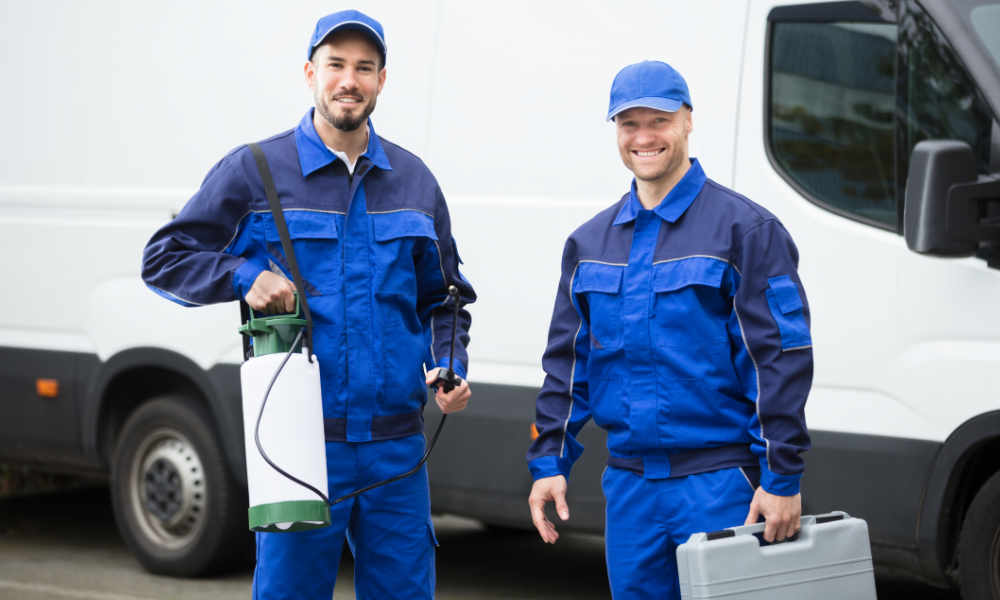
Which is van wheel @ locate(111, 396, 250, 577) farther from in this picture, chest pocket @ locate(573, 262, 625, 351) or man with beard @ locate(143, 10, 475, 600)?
chest pocket @ locate(573, 262, 625, 351)

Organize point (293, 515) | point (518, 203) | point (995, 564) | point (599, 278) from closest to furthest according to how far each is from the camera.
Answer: point (293, 515)
point (599, 278)
point (995, 564)
point (518, 203)

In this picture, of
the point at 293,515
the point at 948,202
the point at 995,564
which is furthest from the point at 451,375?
the point at 995,564

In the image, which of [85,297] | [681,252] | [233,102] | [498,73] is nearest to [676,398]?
[681,252]

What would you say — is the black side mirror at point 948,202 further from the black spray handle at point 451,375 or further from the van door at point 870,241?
the black spray handle at point 451,375

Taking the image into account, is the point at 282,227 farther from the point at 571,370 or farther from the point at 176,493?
the point at 176,493

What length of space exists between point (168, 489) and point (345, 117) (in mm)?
3603

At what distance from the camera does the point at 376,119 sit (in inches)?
233

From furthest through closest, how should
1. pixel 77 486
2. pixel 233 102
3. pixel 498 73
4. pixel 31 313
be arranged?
pixel 77 486 → pixel 31 313 → pixel 233 102 → pixel 498 73

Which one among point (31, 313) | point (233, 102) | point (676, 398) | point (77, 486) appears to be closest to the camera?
point (676, 398)

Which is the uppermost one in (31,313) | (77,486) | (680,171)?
(680,171)

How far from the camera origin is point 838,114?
489cm

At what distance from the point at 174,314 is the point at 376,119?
1.33 metres

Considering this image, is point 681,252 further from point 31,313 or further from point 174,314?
Answer: point 31,313

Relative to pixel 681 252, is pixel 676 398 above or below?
below
